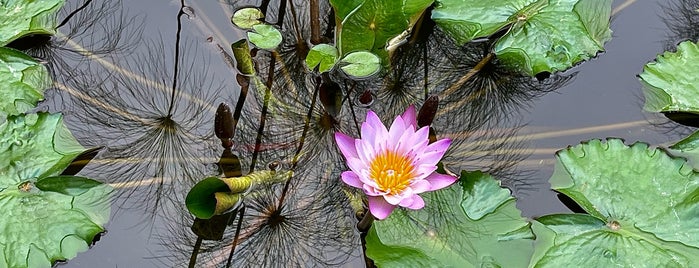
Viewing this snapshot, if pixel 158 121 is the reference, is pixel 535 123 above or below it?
below

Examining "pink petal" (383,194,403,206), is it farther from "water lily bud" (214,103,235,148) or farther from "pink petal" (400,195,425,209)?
"water lily bud" (214,103,235,148)

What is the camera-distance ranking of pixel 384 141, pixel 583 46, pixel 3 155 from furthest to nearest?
1. pixel 583 46
2. pixel 3 155
3. pixel 384 141

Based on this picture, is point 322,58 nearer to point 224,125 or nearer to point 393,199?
point 224,125

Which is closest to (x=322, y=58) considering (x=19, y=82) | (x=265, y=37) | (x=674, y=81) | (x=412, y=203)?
(x=265, y=37)

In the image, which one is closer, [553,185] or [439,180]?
[439,180]

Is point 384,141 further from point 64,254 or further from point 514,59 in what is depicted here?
point 64,254

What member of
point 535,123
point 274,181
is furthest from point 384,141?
point 535,123

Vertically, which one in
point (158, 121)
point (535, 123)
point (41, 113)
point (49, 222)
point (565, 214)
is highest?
point (41, 113)
